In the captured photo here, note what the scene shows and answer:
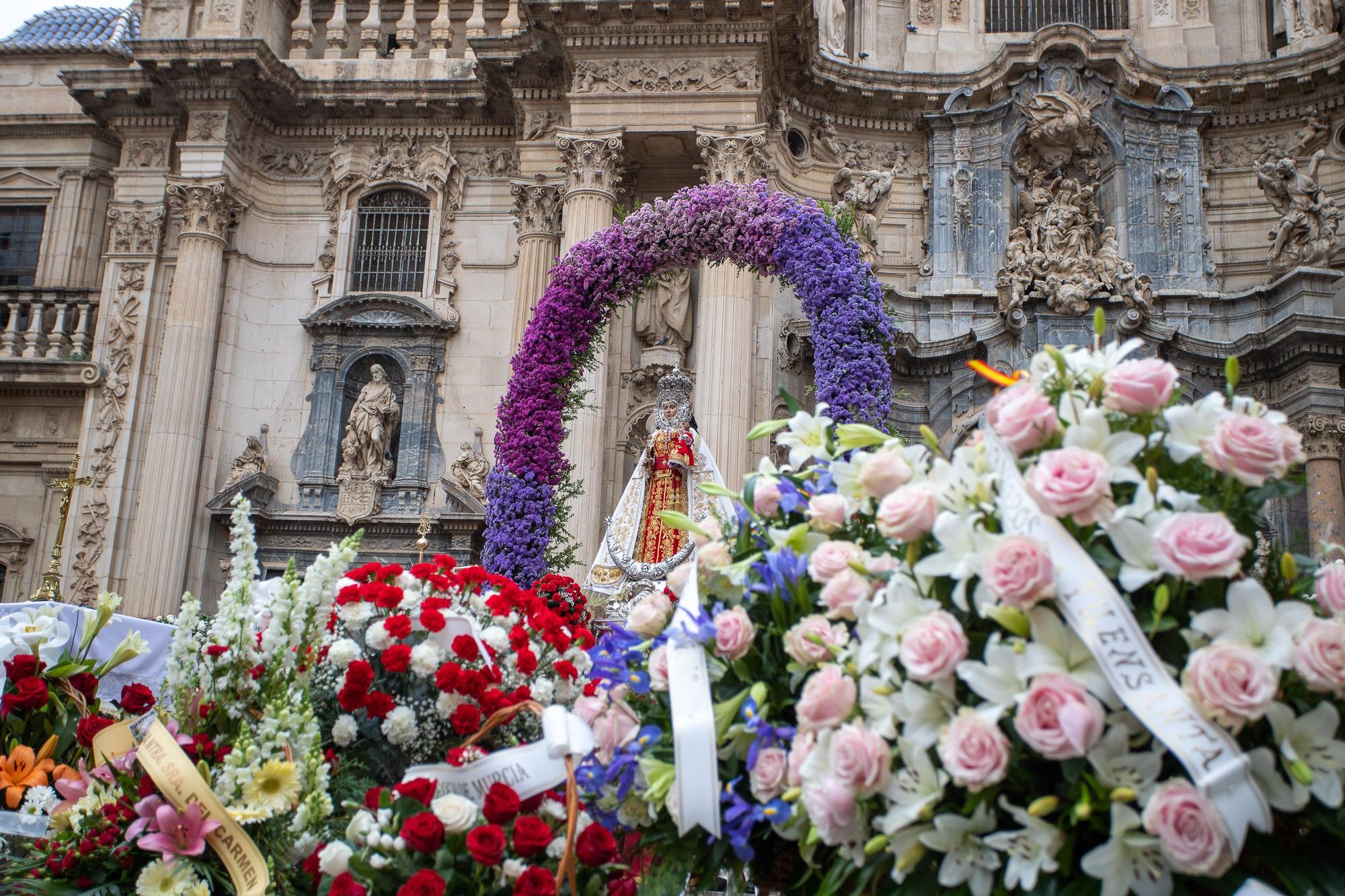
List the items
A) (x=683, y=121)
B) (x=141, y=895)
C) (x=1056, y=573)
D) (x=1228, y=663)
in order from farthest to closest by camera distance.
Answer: (x=683, y=121), (x=141, y=895), (x=1056, y=573), (x=1228, y=663)

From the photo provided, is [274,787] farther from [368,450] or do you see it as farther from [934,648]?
[368,450]

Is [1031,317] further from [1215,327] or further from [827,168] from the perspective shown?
[827,168]

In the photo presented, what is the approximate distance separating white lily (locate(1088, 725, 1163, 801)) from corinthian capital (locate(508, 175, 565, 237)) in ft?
58.3

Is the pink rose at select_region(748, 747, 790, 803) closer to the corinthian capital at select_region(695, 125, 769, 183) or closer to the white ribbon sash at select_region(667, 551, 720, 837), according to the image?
the white ribbon sash at select_region(667, 551, 720, 837)

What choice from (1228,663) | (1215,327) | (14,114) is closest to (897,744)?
(1228,663)

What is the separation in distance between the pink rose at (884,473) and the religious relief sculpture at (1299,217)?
59.8 feet

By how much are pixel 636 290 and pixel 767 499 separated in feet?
23.1

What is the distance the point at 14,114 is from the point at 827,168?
53.3 ft

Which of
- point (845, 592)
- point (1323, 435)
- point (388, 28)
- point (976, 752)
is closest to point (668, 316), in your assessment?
point (388, 28)

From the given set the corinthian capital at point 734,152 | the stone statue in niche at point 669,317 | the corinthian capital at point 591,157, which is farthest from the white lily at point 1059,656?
the corinthian capital at point 591,157

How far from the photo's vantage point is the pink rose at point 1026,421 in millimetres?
2885

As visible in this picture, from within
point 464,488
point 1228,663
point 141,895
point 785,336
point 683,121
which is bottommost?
point 141,895

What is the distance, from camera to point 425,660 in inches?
173

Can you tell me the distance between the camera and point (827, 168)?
20.2 meters
